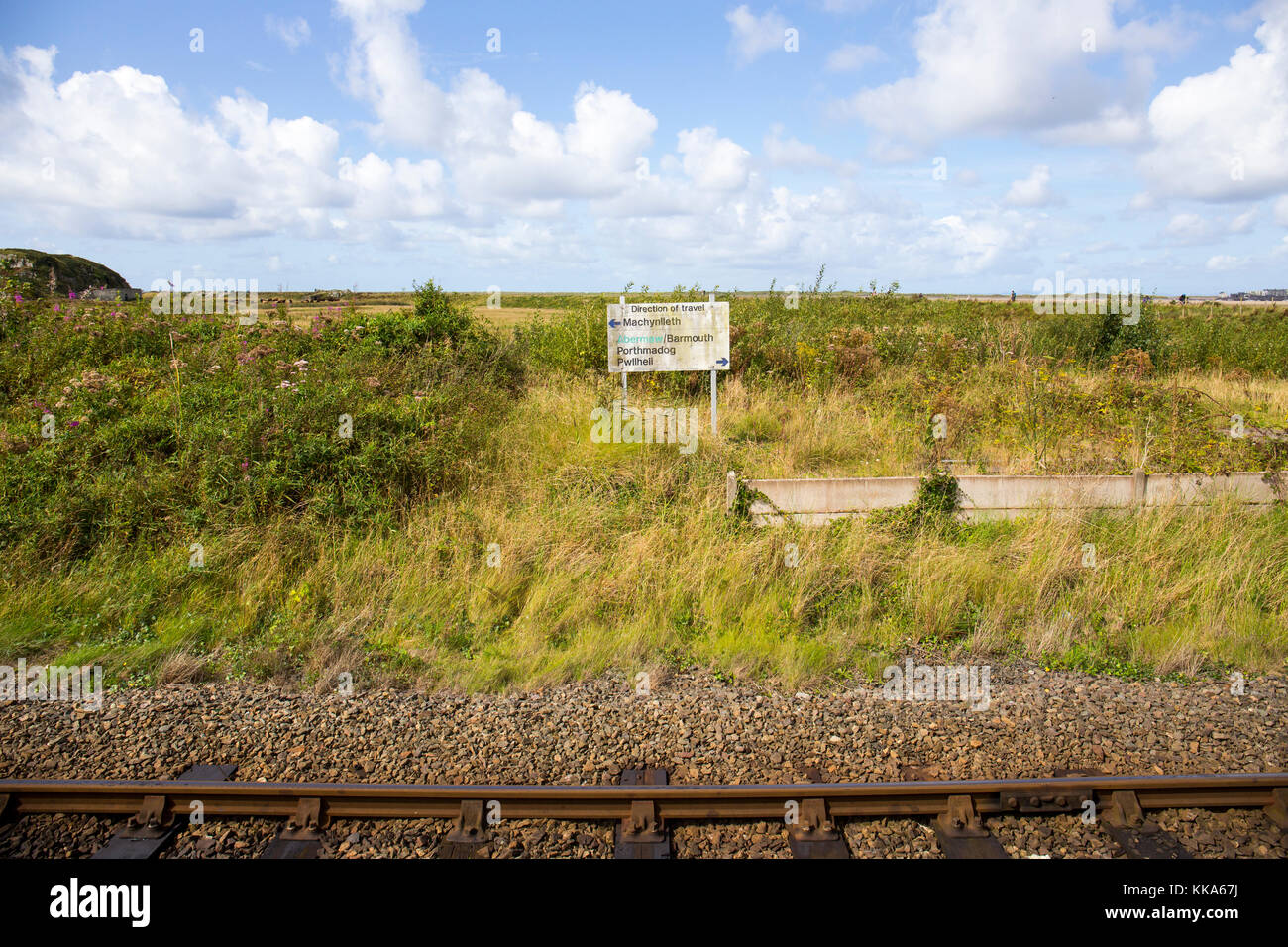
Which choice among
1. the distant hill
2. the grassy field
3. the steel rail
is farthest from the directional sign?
the distant hill

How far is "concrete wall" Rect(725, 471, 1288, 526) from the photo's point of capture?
7102 mm

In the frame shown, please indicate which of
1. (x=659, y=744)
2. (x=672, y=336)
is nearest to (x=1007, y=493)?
(x=672, y=336)

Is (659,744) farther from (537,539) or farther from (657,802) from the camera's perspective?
(537,539)

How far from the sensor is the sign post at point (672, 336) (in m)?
9.39

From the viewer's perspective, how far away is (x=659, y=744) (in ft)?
13.8

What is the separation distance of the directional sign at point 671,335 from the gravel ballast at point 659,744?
5308 mm

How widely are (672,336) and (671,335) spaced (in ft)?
0.06

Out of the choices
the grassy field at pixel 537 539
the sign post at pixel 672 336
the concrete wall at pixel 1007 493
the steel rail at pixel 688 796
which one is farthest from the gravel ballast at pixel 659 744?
the sign post at pixel 672 336

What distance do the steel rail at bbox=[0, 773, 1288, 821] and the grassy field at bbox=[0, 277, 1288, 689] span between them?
1265 mm

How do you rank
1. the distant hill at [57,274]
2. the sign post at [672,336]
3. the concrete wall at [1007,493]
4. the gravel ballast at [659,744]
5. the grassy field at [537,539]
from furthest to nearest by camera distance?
the distant hill at [57,274] → the sign post at [672,336] → the concrete wall at [1007,493] → the grassy field at [537,539] → the gravel ballast at [659,744]

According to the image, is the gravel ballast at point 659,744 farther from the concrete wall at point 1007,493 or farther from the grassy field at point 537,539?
the concrete wall at point 1007,493

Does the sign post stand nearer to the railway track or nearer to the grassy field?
the grassy field
